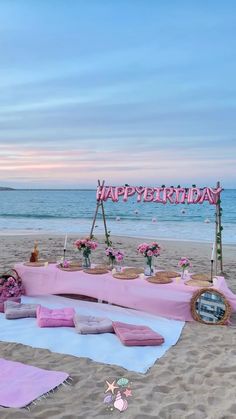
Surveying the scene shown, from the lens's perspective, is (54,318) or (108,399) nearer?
(108,399)

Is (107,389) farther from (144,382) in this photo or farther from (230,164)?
(230,164)

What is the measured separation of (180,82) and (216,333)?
902 cm

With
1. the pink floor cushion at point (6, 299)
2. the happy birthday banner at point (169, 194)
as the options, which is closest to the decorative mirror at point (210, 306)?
the happy birthday banner at point (169, 194)

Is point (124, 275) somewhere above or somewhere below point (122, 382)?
above

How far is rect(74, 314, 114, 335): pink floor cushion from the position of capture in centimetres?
506

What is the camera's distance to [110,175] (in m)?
30.5

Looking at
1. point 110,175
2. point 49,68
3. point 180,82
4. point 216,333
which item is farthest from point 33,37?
point 110,175

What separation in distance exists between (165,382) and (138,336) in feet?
3.28

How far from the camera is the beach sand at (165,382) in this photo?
3283 mm

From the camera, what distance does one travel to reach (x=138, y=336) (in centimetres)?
481

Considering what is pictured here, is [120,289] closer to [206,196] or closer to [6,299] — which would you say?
[6,299]

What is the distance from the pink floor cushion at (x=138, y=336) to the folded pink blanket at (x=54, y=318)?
2.26ft

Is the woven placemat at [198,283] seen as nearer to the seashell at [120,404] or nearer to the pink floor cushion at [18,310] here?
the pink floor cushion at [18,310]

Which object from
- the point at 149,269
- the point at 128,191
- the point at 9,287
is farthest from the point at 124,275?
the point at 128,191
